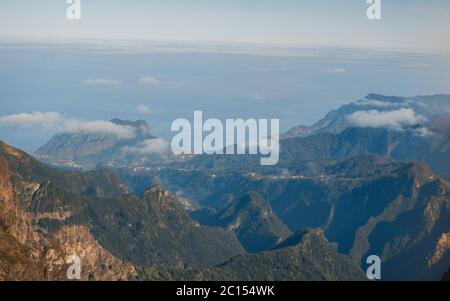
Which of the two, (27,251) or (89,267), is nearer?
(27,251)

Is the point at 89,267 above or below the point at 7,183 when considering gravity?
below
